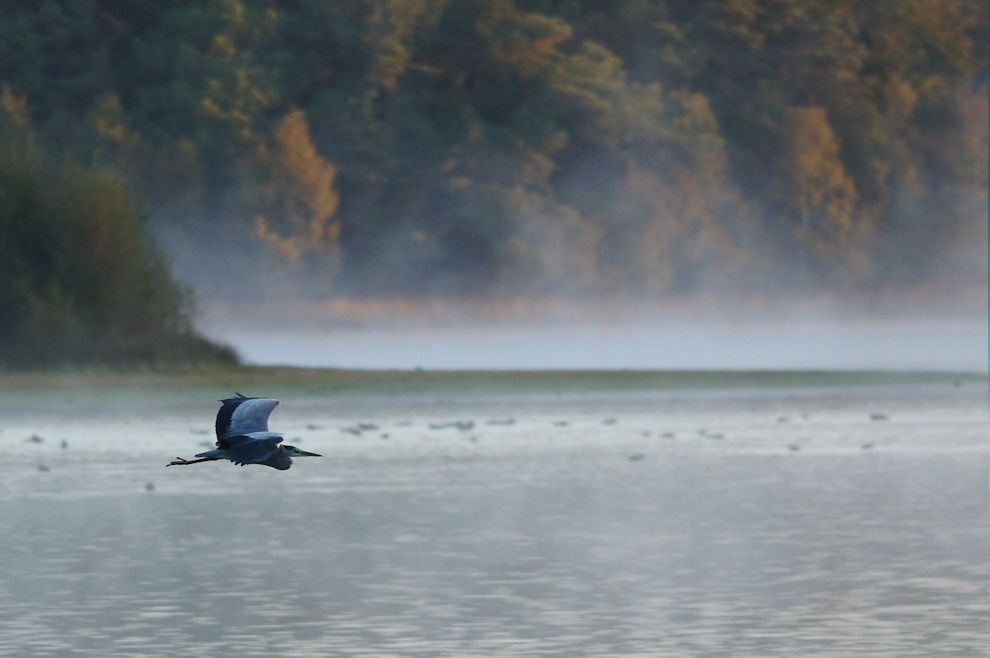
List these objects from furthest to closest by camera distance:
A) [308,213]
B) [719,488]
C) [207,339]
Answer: [308,213]
[207,339]
[719,488]

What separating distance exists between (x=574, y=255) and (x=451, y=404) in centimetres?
3369

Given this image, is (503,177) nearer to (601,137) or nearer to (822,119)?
(601,137)

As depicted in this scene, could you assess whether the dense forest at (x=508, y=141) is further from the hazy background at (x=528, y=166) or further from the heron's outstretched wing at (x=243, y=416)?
the heron's outstretched wing at (x=243, y=416)

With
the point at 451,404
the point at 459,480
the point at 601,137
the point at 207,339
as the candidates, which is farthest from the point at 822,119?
the point at 459,480

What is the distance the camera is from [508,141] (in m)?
69.2

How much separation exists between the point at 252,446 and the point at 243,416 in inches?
8.3

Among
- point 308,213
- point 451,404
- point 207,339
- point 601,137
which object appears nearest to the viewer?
point 451,404

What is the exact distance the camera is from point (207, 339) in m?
44.2

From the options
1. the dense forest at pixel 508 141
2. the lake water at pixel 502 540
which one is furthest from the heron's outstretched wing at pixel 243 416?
the dense forest at pixel 508 141

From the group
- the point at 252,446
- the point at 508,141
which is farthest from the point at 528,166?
the point at 252,446

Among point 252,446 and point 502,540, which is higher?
point 252,446

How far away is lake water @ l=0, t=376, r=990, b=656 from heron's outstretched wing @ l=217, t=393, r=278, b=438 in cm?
179

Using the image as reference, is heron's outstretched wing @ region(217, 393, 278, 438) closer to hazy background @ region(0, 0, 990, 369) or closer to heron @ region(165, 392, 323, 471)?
heron @ region(165, 392, 323, 471)

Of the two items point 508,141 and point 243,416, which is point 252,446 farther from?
point 508,141
